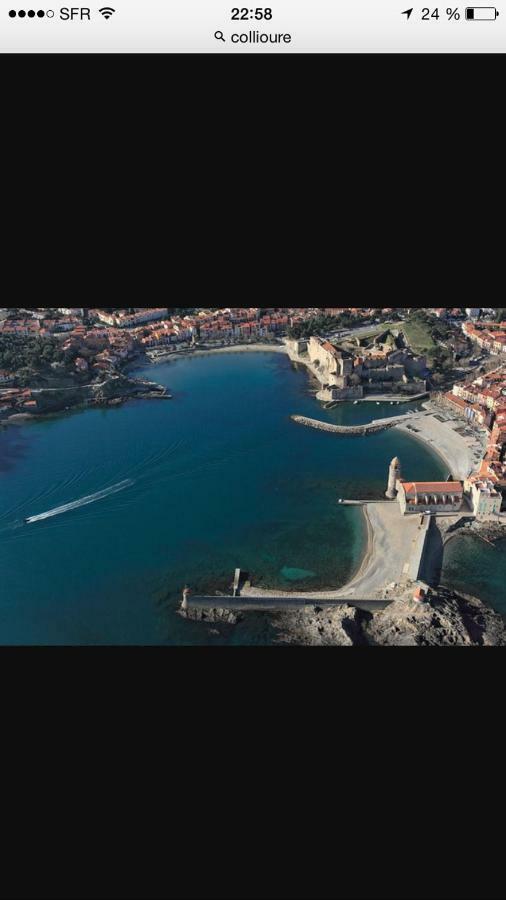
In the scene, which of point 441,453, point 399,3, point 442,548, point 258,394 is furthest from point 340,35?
point 258,394

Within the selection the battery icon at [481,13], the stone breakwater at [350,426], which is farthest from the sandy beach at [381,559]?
the battery icon at [481,13]

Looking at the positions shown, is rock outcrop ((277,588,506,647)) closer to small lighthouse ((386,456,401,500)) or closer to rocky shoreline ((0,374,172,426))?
small lighthouse ((386,456,401,500))

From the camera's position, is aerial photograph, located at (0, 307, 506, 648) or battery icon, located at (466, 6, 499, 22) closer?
battery icon, located at (466, 6, 499, 22)

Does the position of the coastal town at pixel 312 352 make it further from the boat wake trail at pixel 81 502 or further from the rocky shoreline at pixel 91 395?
the boat wake trail at pixel 81 502

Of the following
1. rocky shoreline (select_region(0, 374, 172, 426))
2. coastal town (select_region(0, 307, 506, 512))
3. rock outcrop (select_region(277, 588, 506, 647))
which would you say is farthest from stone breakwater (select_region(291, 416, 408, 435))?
rock outcrop (select_region(277, 588, 506, 647))

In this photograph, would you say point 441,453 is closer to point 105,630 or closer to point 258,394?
point 258,394

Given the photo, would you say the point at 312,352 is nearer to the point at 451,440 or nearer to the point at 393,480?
the point at 451,440
